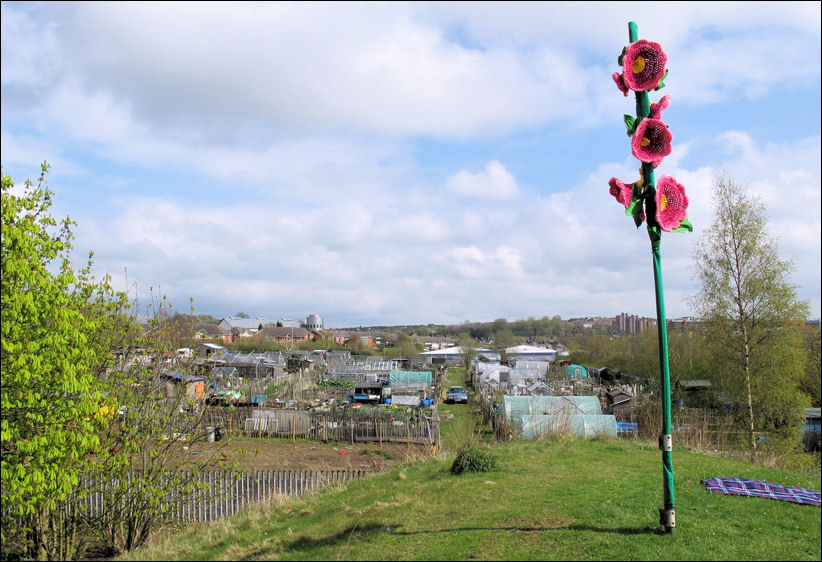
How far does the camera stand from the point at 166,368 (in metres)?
11.0

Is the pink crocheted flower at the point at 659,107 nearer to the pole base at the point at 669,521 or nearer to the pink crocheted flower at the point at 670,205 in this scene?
the pink crocheted flower at the point at 670,205

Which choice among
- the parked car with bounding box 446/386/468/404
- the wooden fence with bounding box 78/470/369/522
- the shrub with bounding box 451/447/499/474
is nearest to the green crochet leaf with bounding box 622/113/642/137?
the shrub with bounding box 451/447/499/474

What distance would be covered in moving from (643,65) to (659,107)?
52cm

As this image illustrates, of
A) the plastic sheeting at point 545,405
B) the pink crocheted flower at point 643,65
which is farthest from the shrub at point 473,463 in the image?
the plastic sheeting at point 545,405

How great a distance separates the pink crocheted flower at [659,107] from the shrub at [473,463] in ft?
24.0

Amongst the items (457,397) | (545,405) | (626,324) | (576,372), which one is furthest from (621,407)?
(626,324)

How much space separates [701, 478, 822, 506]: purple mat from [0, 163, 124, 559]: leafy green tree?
30.4 ft

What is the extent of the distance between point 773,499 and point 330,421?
19.2 m

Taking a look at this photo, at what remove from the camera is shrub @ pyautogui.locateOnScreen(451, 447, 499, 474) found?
1095 cm

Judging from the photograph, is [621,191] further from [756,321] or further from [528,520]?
[756,321]

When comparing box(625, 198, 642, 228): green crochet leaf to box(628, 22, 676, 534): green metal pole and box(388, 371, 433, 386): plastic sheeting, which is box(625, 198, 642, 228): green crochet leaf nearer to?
box(628, 22, 676, 534): green metal pole

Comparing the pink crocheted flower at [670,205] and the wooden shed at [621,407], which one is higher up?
the pink crocheted flower at [670,205]

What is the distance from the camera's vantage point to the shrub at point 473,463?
10.9 metres

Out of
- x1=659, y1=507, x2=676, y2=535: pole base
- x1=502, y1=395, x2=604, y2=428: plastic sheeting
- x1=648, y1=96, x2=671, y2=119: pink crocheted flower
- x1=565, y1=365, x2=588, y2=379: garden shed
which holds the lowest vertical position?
x1=565, y1=365, x2=588, y2=379: garden shed
